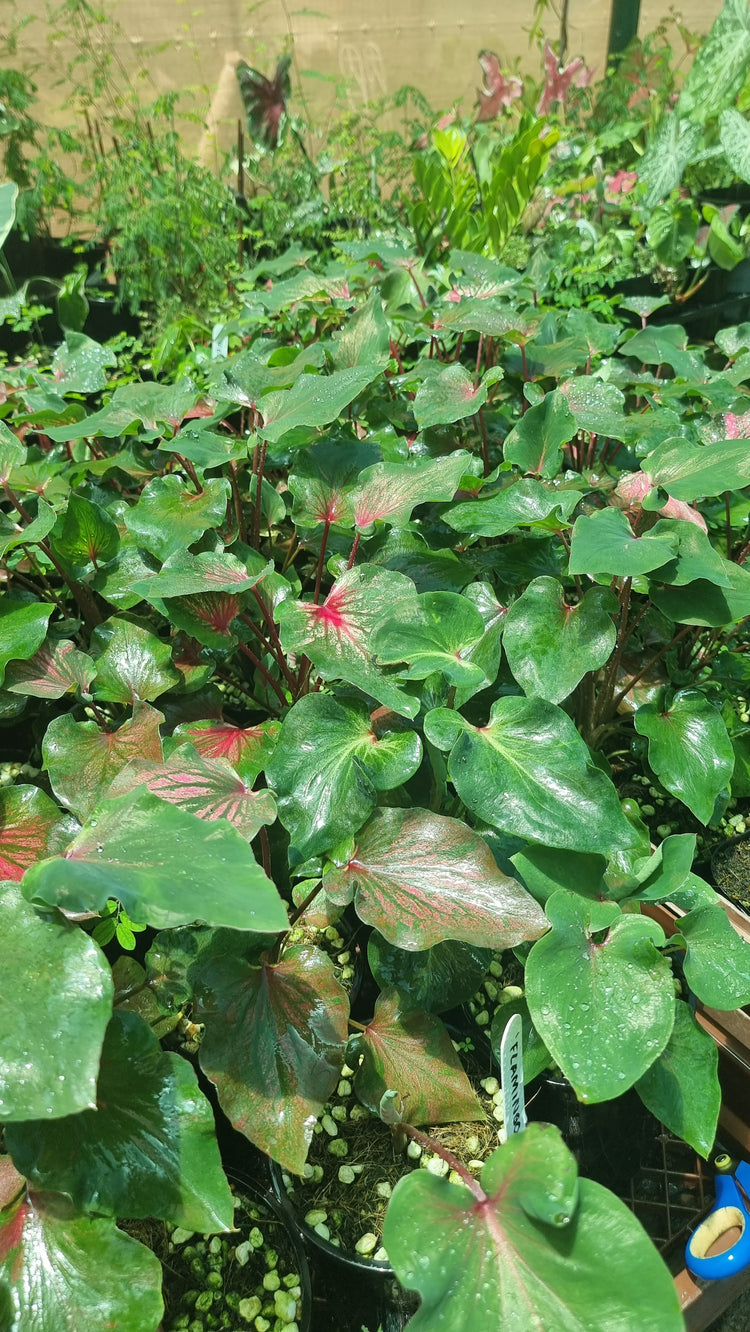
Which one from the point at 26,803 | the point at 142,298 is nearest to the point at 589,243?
the point at 142,298

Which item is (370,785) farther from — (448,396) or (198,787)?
(448,396)

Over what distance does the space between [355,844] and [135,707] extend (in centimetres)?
32

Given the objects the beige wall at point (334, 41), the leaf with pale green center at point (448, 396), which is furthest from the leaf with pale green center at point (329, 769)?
the beige wall at point (334, 41)

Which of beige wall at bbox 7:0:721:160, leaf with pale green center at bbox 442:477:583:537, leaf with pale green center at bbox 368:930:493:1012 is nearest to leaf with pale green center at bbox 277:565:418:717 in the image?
leaf with pale green center at bbox 442:477:583:537

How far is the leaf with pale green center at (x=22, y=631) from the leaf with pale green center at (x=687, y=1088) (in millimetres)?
740

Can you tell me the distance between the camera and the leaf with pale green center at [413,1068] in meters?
0.76

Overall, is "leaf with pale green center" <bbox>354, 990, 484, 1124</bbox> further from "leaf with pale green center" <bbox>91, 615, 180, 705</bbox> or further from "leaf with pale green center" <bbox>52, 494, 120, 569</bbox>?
"leaf with pale green center" <bbox>52, 494, 120, 569</bbox>

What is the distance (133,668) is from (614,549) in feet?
1.82

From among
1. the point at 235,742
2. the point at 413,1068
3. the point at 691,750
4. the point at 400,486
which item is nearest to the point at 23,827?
the point at 235,742

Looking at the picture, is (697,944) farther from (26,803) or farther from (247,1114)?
(26,803)

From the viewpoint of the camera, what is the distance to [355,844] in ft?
2.46

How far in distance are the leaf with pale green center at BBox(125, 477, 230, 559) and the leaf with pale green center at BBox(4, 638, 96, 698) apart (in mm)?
153

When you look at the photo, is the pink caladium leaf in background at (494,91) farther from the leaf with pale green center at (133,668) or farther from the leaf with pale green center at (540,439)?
the leaf with pale green center at (133,668)

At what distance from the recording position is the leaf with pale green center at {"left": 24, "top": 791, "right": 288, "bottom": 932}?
493mm
